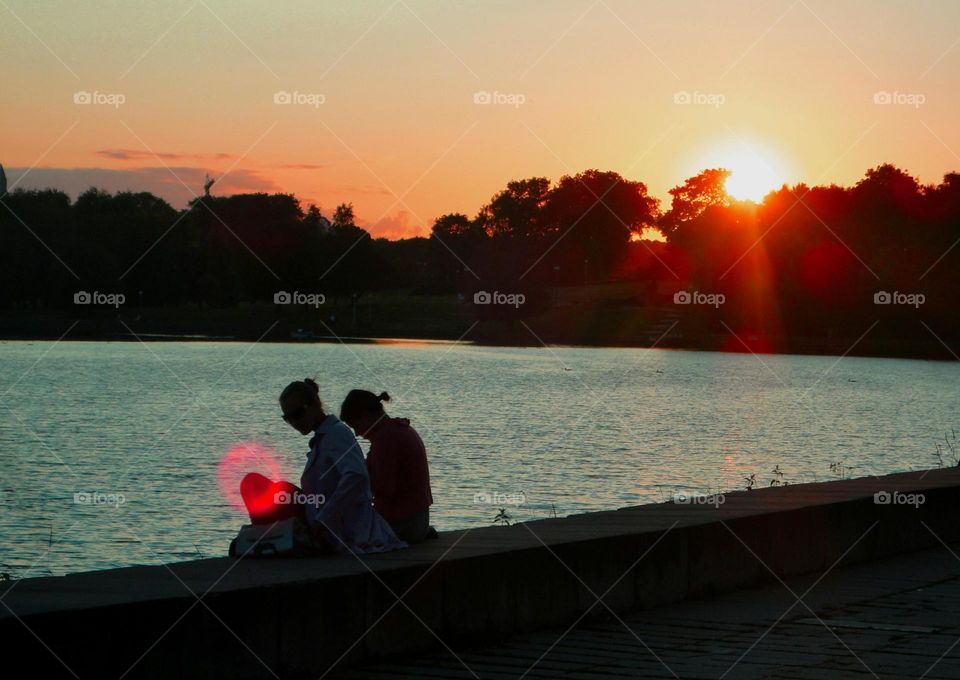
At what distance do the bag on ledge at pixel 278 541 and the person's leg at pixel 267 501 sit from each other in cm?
15

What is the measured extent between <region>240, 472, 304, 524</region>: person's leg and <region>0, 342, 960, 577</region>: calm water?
34.4 feet

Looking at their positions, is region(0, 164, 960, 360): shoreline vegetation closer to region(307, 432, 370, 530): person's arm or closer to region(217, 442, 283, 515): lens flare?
region(217, 442, 283, 515): lens flare

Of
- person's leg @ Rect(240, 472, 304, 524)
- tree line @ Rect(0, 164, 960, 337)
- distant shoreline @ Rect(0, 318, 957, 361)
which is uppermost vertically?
tree line @ Rect(0, 164, 960, 337)

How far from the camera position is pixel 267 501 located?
840cm

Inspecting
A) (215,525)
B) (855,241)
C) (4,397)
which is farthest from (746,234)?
(215,525)

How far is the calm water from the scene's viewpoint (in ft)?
80.5

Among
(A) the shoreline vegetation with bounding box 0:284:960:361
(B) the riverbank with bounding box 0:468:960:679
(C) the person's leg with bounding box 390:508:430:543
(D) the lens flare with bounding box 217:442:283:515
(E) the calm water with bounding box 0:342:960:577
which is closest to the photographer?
(B) the riverbank with bounding box 0:468:960:679

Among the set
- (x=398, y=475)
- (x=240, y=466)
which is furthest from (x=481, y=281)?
(x=398, y=475)

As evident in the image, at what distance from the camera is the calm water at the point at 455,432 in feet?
80.5

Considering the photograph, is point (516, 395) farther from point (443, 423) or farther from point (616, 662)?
point (616, 662)

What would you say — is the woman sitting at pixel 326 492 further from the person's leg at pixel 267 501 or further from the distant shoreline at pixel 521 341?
the distant shoreline at pixel 521 341

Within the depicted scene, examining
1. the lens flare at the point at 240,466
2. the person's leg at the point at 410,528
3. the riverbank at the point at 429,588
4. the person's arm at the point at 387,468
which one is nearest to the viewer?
the riverbank at the point at 429,588

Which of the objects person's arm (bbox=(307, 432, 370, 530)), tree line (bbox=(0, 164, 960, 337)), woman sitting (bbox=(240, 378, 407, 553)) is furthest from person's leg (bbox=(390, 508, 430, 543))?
tree line (bbox=(0, 164, 960, 337))

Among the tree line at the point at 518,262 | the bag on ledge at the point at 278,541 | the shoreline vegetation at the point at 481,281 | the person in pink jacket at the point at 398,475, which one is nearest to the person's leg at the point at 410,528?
the person in pink jacket at the point at 398,475
